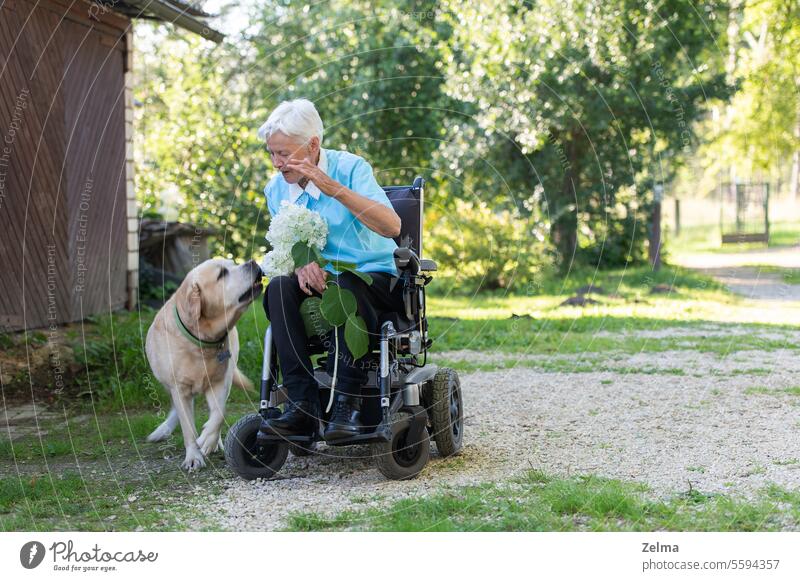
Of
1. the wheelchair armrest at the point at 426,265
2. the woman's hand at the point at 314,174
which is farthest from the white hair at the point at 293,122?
the wheelchair armrest at the point at 426,265

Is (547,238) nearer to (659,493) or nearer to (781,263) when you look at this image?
(781,263)

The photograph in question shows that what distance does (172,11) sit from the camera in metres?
9.58

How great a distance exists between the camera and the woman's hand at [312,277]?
4.96 m

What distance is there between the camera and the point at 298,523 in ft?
14.3

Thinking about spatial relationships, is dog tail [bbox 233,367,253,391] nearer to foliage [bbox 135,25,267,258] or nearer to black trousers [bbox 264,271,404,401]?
black trousers [bbox 264,271,404,401]

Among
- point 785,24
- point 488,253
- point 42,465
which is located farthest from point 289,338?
point 785,24

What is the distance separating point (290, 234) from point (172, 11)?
17.6 ft

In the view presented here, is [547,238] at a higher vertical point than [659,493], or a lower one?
higher

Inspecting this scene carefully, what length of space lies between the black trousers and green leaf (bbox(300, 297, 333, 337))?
28 mm

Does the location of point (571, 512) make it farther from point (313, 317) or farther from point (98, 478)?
point (98, 478)

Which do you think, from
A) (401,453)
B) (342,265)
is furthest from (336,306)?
(401,453)

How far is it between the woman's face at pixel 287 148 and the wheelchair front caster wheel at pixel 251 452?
1.27 metres

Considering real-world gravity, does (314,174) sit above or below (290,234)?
above

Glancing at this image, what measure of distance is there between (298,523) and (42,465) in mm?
2096
